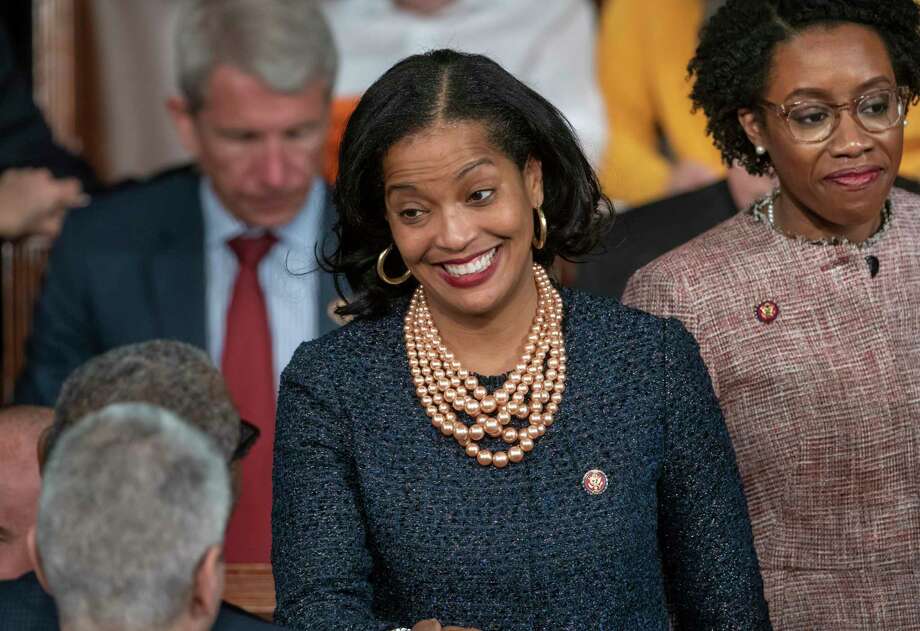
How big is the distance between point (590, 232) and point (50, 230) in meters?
1.89

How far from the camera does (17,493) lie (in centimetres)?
246

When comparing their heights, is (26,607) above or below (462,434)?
below

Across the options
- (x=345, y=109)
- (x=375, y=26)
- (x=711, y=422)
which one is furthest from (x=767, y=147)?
(x=375, y=26)

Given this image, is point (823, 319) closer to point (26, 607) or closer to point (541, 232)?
point (541, 232)

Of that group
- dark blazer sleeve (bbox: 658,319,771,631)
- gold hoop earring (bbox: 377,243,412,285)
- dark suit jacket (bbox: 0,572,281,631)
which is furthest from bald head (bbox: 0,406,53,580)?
dark blazer sleeve (bbox: 658,319,771,631)

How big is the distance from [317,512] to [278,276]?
1.47 meters

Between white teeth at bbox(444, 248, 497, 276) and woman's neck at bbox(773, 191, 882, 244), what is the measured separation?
57 centimetres

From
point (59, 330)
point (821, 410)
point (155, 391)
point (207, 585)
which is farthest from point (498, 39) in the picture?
point (207, 585)

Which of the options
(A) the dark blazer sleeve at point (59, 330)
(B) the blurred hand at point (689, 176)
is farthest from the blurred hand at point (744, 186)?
(A) the dark blazer sleeve at point (59, 330)

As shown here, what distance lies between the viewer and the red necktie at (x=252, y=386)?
3572 mm

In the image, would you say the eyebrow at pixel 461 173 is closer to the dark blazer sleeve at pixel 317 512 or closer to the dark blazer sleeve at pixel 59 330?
the dark blazer sleeve at pixel 317 512

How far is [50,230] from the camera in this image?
4.07 m

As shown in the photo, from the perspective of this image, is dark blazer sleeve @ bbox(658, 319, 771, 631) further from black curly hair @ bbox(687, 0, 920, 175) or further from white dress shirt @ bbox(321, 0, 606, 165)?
white dress shirt @ bbox(321, 0, 606, 165)

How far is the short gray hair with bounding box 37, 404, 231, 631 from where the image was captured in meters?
1.77
